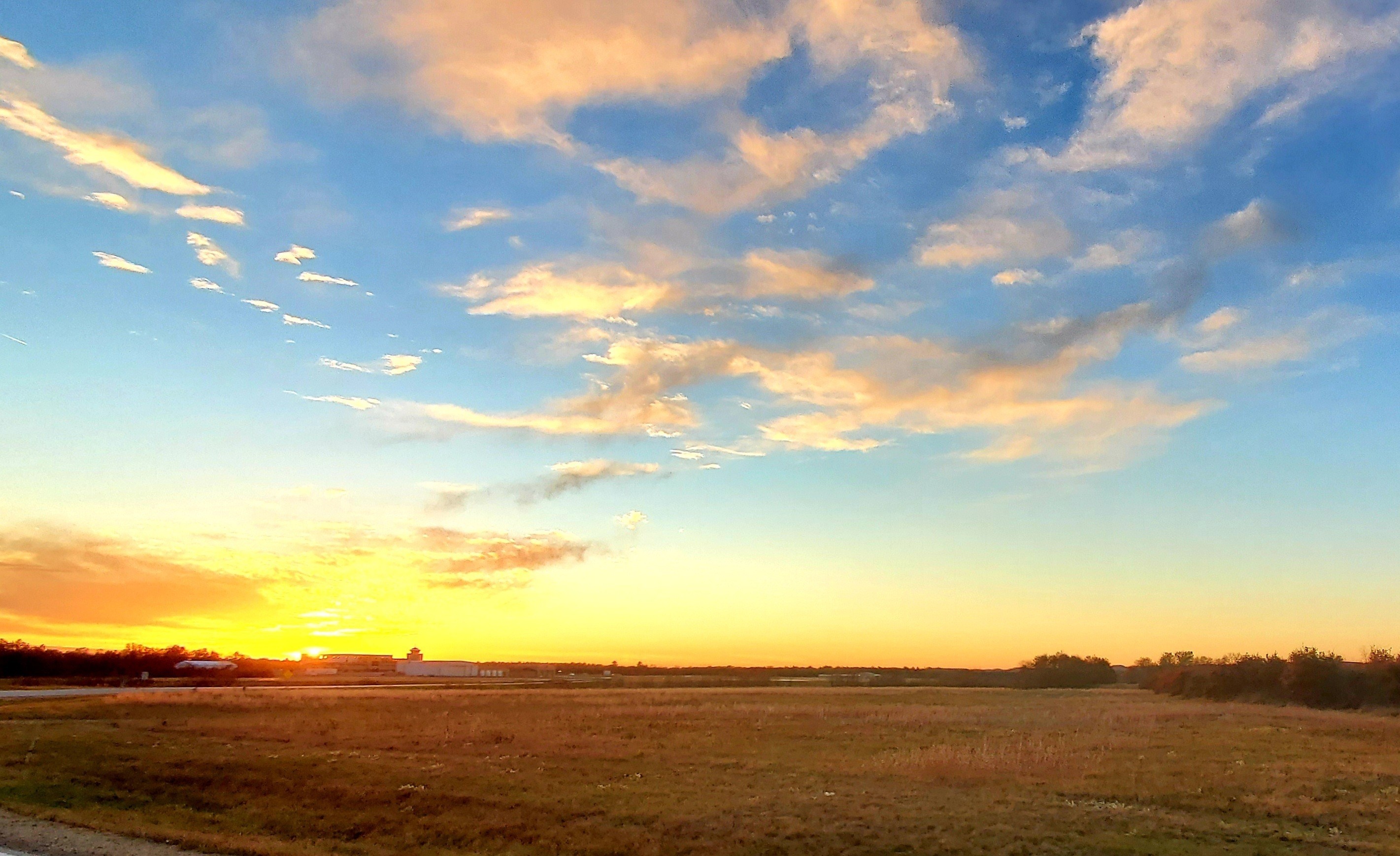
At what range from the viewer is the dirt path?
1803 centimetres

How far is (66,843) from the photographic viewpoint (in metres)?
19.0

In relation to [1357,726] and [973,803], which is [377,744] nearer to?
[973,803]

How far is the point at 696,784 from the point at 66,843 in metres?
15.4

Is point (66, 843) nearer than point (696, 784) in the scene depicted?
Yes

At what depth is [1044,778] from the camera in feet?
93.8

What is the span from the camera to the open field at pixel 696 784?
20.9 meters

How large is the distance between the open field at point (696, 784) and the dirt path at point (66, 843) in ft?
2.63

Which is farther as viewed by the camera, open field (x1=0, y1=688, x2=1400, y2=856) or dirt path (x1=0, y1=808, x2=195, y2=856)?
open field (x1=0, y1=688, x2=1400, y2=856)

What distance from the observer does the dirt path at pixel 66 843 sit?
59.2 feet

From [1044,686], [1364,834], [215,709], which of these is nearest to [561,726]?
[215,709]

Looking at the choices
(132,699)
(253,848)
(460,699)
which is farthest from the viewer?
(460,699)

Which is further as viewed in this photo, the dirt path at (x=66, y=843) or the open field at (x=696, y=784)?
the open field at (x=696, y=784)

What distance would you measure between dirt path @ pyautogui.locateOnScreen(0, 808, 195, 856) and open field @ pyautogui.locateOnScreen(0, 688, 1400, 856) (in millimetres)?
802

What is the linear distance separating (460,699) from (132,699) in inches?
829
